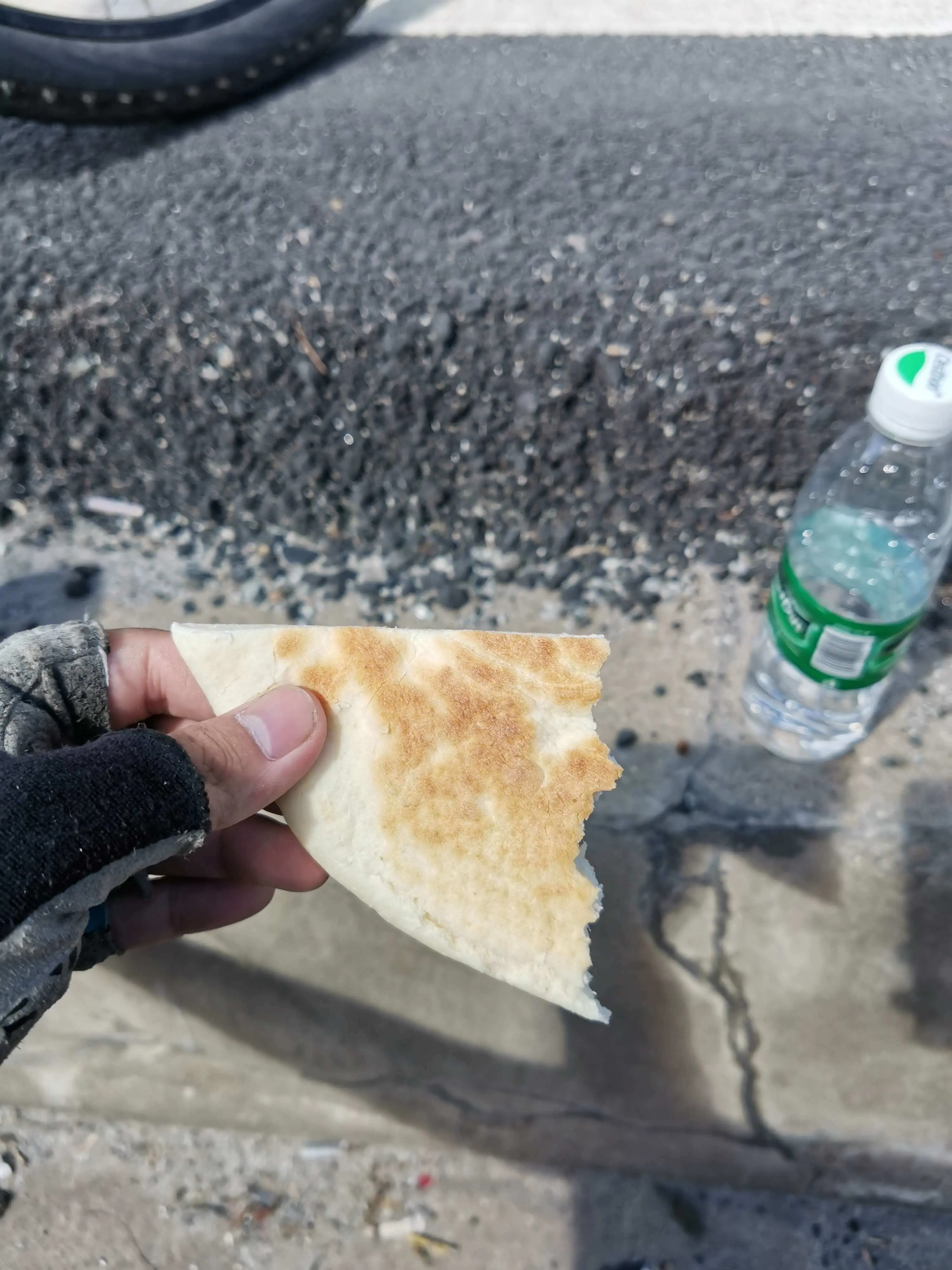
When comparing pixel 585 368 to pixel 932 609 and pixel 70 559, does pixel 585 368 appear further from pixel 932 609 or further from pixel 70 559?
pixel 70 559

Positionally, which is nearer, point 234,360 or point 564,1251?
point 564,1251

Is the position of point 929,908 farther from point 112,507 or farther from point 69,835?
point 112,507

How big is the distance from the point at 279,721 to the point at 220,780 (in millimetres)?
129

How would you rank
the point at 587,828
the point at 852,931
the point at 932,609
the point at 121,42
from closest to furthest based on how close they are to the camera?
1. the point at 852,931
2. the point at 587,828
3. the point at 932,609
4. the point at 121,42

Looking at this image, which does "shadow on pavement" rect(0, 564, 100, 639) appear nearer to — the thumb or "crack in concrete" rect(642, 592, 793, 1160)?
the thumb

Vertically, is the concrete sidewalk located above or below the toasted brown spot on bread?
below

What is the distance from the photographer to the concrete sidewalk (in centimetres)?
192

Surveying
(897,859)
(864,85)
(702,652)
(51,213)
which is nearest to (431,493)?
(702,652)

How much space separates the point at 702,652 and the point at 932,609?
1.97 feet

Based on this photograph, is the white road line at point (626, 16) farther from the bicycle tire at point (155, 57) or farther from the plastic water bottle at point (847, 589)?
the plastic water bottle at point (847, 589)

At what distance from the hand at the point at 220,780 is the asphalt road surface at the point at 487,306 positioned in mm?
774

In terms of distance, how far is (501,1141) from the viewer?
196 centimetres

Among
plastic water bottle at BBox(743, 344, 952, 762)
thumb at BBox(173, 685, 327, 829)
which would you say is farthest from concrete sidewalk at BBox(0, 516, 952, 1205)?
thumb at BBox(173, 685, 327, 829)

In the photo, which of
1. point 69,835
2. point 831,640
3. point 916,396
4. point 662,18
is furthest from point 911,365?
point 662,18
